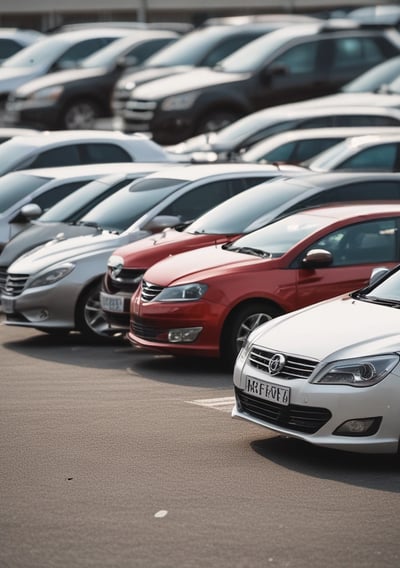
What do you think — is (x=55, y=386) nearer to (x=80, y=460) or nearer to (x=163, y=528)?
(x=80, y=460)

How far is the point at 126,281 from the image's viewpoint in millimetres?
14094

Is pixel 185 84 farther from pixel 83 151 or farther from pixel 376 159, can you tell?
pixel 376 159

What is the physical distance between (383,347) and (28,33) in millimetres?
26936

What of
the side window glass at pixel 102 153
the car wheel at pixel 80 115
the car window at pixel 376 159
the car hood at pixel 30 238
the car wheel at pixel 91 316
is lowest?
the car wheel at pixel 80 115

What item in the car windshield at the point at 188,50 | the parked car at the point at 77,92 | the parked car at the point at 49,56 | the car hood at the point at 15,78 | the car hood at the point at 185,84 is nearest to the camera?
the car hood at the point at 185,84

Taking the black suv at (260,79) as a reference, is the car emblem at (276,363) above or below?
above

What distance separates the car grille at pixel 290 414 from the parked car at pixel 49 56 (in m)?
21.5

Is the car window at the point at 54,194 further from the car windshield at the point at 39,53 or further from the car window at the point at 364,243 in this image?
the car windshield at the point at 39,53

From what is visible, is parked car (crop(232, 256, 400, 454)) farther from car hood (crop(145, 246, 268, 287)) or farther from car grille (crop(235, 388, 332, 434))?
car hood (crop(145, 246, 268, 287))

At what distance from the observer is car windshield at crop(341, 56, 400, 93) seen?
81.9ft

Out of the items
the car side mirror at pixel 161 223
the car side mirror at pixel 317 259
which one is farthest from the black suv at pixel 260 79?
the car side mirror at pixel 317 259

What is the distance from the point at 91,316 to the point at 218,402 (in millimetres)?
3804

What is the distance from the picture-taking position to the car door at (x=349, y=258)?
41.7 feet

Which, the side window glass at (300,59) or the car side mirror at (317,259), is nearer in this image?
the car side mirror at (317,259)
